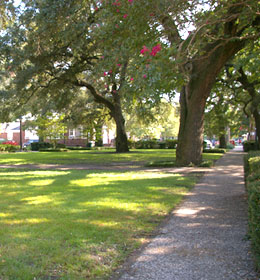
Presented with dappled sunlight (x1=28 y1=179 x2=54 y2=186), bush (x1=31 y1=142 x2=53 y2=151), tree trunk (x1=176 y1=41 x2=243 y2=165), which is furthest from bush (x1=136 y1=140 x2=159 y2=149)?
dappled sunlight (x1=28 y1=179 x2=54 y2=186)

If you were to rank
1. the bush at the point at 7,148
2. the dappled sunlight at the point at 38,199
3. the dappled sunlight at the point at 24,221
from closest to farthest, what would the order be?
1. the dappled sunlight at the point at 24,221
2. the dappled sunlight at the point at 38,199
3. the bush at the point at 7,148

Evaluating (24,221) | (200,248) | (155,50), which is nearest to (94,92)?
(155,50)

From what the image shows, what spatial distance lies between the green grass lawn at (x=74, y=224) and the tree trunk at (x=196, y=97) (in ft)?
18.8

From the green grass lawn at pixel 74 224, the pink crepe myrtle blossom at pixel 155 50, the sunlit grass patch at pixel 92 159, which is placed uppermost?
the pink crepe myrtle blossom at pixel 155 50

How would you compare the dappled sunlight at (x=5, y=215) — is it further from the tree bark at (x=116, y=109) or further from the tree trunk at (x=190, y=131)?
the tree bark at (x=116, y=109)

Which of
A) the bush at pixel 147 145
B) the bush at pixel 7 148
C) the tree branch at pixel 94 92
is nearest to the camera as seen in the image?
the tree branch at pixel 94 92

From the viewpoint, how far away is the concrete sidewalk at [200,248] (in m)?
3.46

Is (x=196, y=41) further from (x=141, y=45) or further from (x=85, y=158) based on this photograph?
(x=85, y=158)

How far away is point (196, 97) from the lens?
14.4 m

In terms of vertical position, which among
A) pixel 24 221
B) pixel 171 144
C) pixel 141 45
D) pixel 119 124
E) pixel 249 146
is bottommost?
pixel 24 221

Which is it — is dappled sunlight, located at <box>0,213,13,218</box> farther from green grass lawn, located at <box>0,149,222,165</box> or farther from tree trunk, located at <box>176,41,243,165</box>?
green grass lawn, located at <box>0,149,222,165</box>

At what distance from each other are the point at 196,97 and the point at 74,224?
10.5 m

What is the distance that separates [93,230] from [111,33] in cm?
717

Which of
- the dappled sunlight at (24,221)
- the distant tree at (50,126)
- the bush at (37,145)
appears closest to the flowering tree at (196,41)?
the dappled sunlight at (24,221)
